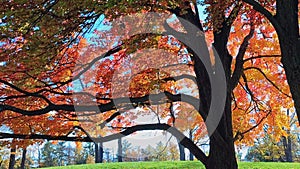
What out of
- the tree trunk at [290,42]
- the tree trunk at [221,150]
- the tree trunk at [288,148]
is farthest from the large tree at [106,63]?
the tree trunk at [288,148]

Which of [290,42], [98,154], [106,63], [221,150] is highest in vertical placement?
[106,63]

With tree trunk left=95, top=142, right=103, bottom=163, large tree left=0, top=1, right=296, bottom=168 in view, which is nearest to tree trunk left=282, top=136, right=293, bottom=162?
tree trunk left=95, top=142, right=103, bottom=163

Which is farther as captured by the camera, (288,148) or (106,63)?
(288,148)

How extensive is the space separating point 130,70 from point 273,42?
2.92m

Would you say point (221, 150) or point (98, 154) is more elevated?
point (221, 150)

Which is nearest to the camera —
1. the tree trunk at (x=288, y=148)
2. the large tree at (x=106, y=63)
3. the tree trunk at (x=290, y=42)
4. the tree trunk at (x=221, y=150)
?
the tree trunk at (x=290, y=42)

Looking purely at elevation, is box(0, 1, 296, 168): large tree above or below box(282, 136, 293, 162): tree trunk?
above

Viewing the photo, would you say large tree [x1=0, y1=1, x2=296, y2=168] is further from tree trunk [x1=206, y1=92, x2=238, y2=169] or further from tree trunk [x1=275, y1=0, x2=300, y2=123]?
tree trunk [x1=275, y1=0, x2=300, y2=123]

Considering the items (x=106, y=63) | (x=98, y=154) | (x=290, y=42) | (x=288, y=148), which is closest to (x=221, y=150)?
(x=290, y=42)

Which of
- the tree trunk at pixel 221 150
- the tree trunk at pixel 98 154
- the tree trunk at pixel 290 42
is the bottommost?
the tree trunk at pixel 98 154

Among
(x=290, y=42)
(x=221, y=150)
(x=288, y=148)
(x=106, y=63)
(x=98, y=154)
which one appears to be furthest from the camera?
(x=288, y=148)

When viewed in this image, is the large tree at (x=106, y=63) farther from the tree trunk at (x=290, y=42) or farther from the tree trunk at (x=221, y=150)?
the tree trunk at (x=290, y=42)

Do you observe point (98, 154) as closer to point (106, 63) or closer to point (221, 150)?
point (106, 63)

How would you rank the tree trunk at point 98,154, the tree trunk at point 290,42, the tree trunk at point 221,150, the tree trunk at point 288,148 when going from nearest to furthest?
1. the tree trunk at point 290,42
2. the tree trunk at point 221,150
3. the tree trunk at point 98,154
4. the tree trunk at point 288,148
